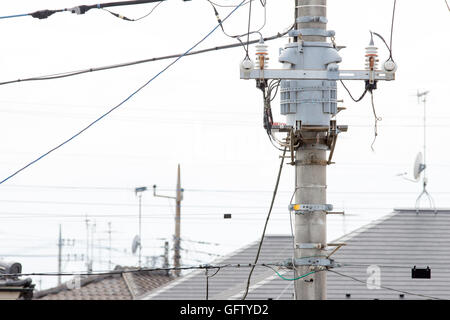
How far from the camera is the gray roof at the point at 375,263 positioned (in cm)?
3366

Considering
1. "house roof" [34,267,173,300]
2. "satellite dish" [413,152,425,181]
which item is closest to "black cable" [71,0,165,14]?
"satellite dish" [413,152,425,181]

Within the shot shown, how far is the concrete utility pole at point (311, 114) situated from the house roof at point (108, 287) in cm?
2865

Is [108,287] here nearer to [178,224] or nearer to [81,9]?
[178,224]

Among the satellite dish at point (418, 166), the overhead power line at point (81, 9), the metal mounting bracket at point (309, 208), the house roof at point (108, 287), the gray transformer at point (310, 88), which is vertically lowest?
the house roof at point (108, 287)

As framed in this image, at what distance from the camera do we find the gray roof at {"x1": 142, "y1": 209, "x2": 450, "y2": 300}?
110ft

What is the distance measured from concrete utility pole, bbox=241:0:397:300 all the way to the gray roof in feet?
55.2

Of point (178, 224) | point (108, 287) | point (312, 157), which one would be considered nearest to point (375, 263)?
point (108, 287)

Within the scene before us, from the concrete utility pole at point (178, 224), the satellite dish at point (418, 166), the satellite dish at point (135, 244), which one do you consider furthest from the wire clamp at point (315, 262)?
the concrete utility pole at point (178, 224)

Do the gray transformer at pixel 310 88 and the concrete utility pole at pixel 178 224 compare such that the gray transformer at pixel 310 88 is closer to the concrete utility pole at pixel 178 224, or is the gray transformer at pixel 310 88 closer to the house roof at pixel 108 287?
the house roof at pixel 108 287

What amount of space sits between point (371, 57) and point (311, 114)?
52.5 inches

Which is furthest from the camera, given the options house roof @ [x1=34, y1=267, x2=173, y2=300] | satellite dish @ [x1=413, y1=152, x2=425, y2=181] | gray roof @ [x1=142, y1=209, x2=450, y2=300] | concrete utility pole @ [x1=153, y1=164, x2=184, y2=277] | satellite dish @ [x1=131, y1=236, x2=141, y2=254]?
concrete utility pole @ [x1=153, y1=164, x2=184, y2=277]

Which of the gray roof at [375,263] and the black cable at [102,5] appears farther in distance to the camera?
the gray roof at [375,263]

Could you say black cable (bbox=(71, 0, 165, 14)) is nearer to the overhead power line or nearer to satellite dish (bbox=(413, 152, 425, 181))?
the overhead power line
